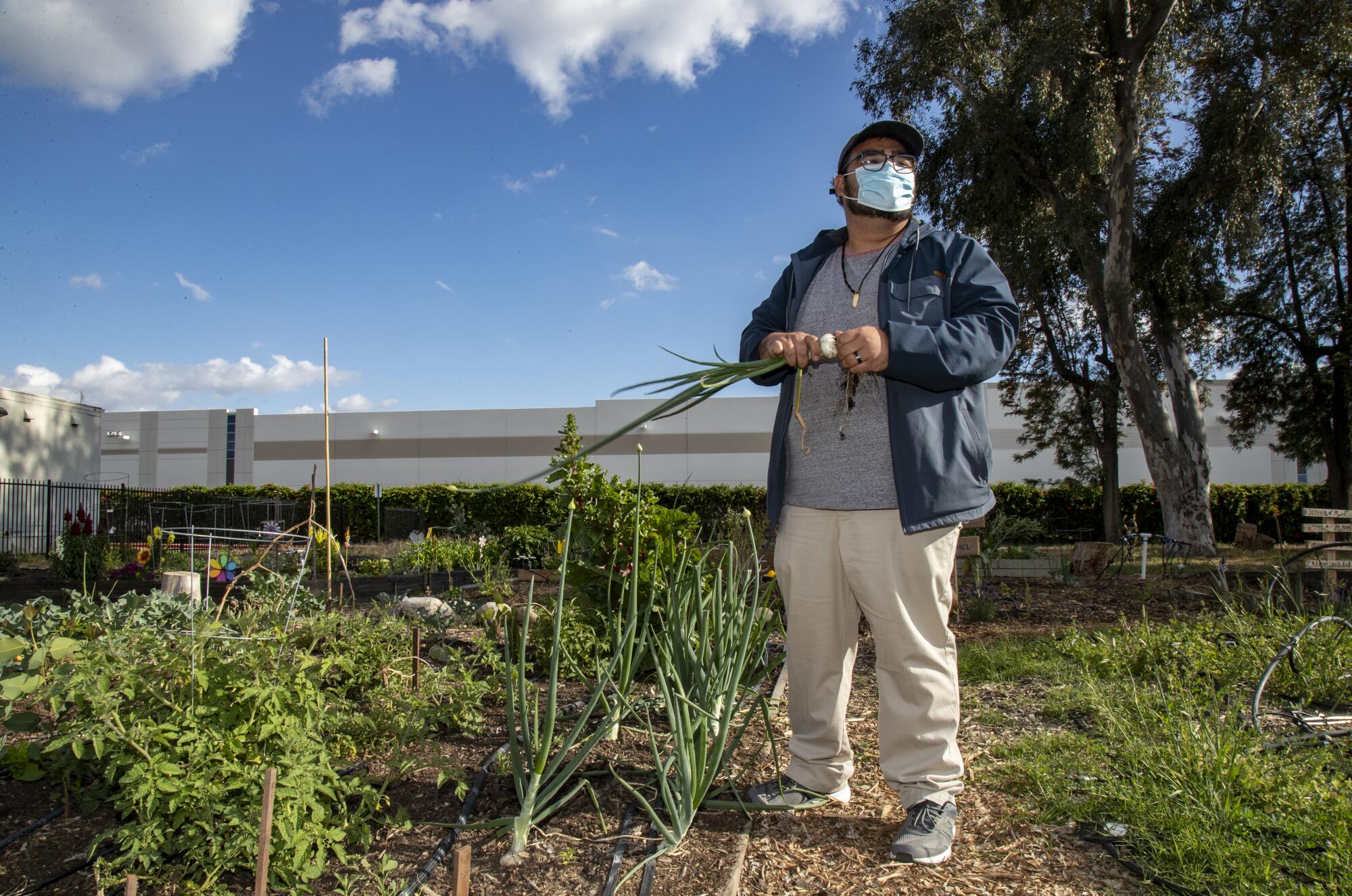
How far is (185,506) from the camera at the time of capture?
12.8 m

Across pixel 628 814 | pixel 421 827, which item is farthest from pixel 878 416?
pixel 421 827

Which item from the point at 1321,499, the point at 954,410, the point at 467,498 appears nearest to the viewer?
the point at 954,410

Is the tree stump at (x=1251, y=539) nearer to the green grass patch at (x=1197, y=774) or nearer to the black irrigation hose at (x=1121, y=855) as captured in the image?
the green grass patch at (x=1197, y=774)

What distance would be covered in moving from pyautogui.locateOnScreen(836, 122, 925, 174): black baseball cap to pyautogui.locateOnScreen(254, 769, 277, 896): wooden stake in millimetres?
1916

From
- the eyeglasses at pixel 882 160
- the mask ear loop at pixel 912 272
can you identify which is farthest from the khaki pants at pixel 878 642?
the eyeglasses at pixel 882 160

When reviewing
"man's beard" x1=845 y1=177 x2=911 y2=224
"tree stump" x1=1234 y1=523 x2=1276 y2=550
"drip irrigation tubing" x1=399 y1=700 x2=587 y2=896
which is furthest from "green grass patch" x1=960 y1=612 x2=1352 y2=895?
"tree stump" x1=1234 y1=523 x2=1276 y2=550

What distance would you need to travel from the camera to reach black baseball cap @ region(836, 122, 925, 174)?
6.68 ft

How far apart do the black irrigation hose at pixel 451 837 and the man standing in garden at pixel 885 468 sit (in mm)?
666

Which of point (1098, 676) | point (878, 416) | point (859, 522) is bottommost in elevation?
point (1098, 676)

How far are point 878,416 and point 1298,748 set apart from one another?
153cm

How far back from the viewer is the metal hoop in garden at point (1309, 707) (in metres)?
2.21

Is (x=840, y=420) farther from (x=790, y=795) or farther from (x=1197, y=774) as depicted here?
(x=1197, y=774)

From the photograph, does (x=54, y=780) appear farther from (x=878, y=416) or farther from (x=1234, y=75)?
(x=1234, y=75)

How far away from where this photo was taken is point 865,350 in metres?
1.71
